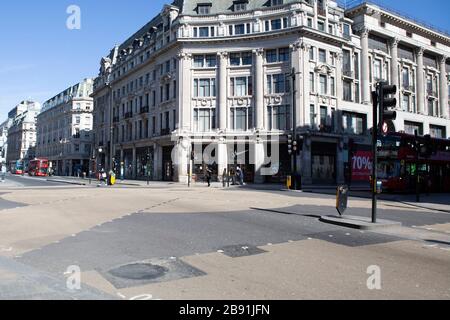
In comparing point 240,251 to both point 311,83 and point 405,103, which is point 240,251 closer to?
point 311,83

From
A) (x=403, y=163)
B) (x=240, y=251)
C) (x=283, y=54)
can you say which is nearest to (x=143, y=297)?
(x=240, y=251)

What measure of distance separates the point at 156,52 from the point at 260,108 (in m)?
16.9

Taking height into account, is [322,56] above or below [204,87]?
above

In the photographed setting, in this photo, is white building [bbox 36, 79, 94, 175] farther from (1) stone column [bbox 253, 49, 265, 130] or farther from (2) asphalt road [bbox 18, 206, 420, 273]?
(2) asphalt road [bbox 18, 206, 420, 273]

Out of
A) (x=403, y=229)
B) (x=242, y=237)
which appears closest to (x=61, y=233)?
(x=242, y=237)

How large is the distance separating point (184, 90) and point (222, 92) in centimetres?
469

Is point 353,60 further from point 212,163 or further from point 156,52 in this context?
Answer: point 156,52

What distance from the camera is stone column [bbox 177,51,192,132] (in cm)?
4325

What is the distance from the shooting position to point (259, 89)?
4162cm

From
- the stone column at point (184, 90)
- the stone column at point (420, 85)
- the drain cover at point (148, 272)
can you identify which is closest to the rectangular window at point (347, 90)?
the stone column at point (420, 85)

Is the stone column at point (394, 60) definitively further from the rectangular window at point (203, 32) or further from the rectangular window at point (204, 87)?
the rectangular window at point (203, 32)

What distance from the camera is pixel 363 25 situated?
46.9 meters

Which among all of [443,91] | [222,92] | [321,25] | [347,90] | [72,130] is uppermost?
[321,25]
